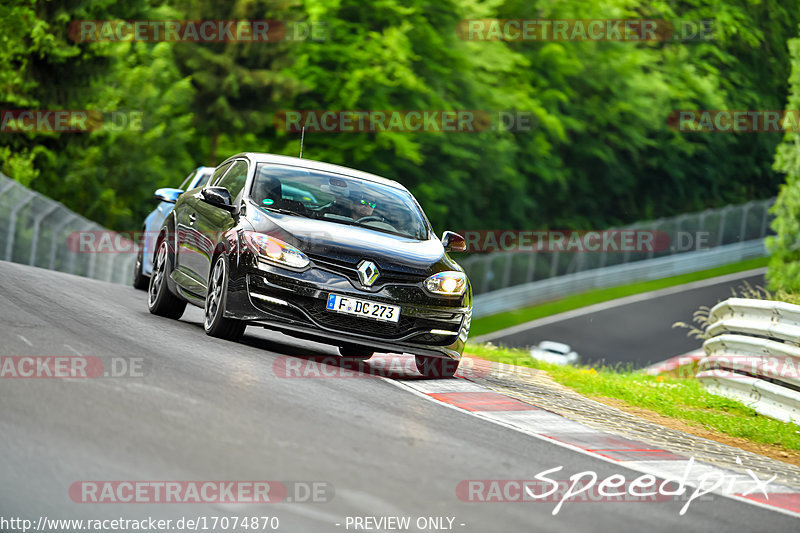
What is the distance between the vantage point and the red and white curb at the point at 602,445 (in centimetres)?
756

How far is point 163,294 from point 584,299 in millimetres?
36858

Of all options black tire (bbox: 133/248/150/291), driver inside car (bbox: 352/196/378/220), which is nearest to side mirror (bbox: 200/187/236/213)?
driver inside car (bbox: 352/196/378/220)

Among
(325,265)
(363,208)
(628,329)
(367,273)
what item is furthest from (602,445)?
(628,329)

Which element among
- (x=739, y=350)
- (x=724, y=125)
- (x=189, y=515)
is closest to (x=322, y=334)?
(x=189, y=515)

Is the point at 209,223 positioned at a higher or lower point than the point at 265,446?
higher

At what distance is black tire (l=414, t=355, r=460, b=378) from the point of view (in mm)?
10828

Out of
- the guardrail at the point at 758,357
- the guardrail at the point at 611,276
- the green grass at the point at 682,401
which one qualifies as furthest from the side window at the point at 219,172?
the guardrail at the point at 611,276

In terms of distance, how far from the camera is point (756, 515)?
679cm

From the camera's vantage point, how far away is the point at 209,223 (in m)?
11.0

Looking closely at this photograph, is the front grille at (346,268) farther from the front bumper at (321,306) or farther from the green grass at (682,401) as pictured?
the green grass at (682,401)

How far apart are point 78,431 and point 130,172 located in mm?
40464

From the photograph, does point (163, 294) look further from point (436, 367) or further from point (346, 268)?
point (346, 268)

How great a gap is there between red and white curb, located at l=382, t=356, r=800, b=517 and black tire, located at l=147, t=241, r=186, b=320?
10.3 feet

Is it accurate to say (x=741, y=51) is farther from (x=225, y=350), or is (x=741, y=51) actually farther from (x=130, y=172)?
(x=225, y=350)
